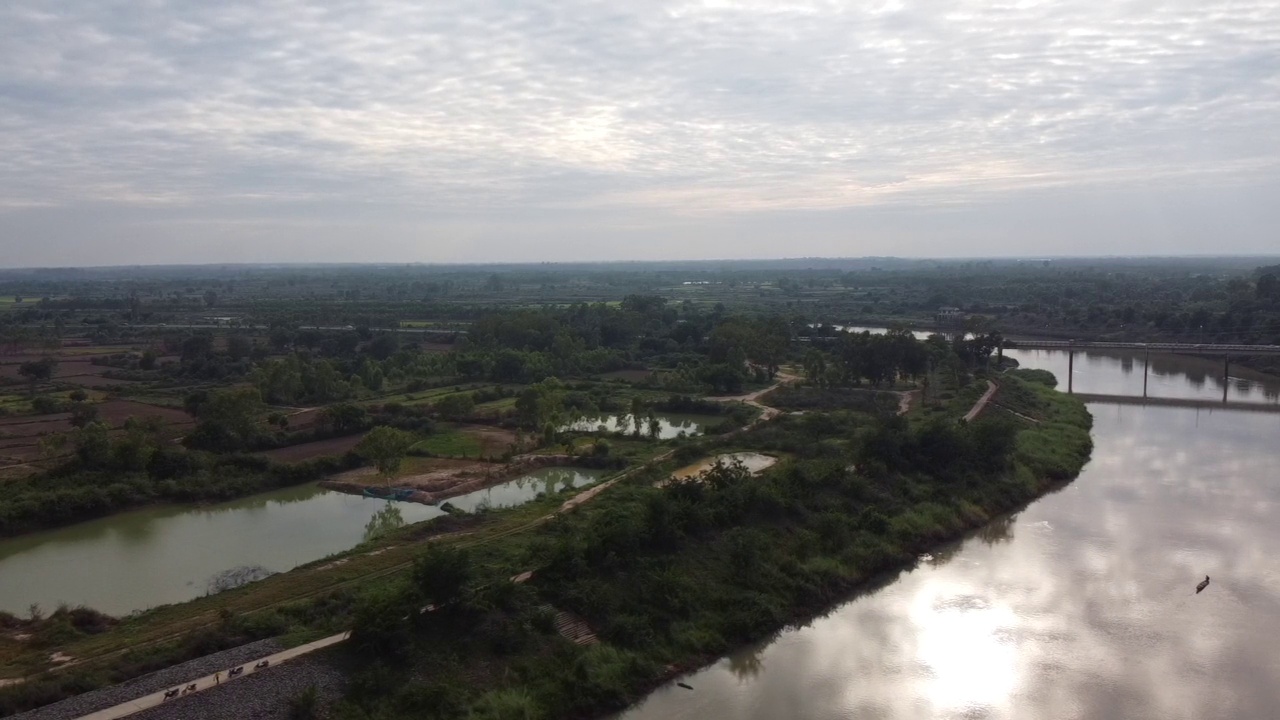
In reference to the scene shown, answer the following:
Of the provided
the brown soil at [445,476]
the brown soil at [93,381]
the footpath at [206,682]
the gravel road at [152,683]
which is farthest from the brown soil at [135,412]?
the footpath at [206,682]

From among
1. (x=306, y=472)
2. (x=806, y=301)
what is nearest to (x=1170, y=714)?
(x=306, y=472)

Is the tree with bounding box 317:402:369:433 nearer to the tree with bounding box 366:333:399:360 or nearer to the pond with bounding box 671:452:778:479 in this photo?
the pond with bounding box 671:452:778:479

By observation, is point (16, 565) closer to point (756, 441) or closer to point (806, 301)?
point (756, 441)

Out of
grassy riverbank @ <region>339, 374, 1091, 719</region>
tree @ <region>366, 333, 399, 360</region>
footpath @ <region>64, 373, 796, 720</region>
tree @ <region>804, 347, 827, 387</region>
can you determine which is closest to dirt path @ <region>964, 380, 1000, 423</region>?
grassy riverbank @ <region>339, 374, 1091, 719</region>

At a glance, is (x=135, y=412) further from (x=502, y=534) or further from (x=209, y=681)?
(x=209, y=681)

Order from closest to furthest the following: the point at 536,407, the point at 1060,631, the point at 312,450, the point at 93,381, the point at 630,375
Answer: the point at 1060,631 < the point at 312,450 < the point at 536,407 < the point at 93,381 < the point at 630,375

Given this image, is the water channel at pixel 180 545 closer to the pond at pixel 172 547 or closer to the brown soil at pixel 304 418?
the pond at pixel 172 547

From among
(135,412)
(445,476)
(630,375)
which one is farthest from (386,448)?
(630,375)
